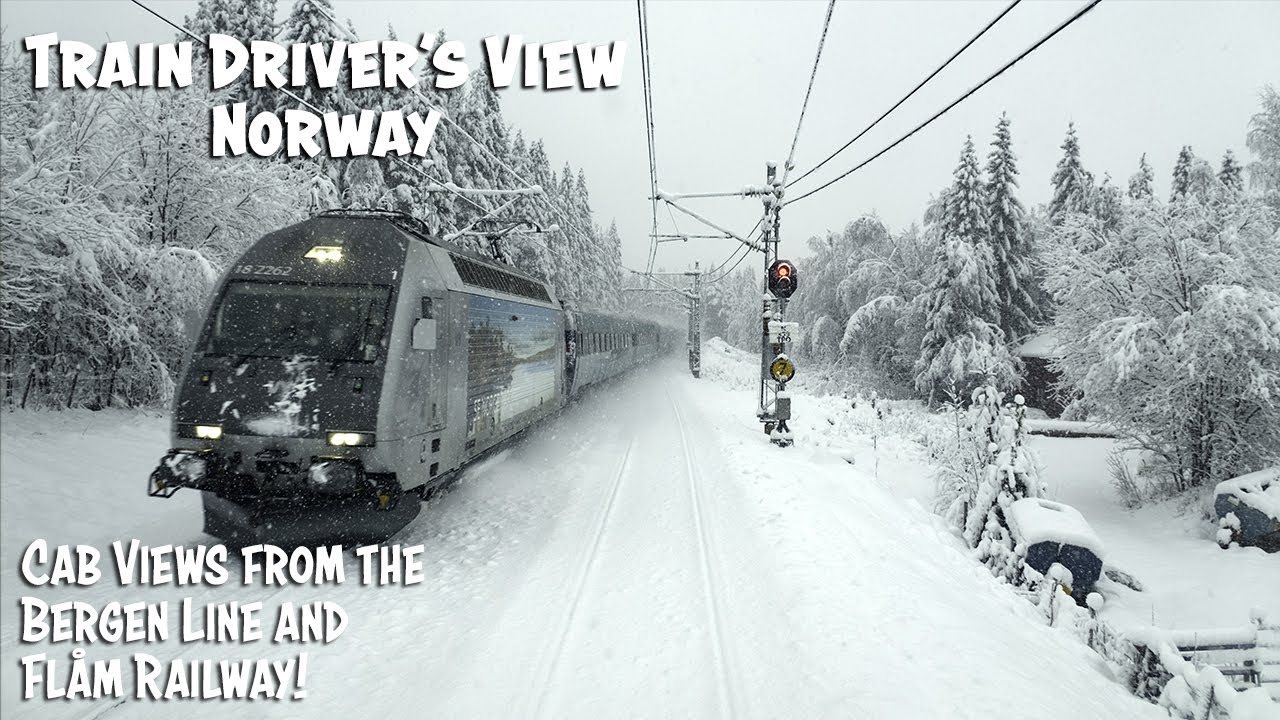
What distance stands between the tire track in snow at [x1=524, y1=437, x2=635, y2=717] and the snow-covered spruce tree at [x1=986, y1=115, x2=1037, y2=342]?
26.8 metres

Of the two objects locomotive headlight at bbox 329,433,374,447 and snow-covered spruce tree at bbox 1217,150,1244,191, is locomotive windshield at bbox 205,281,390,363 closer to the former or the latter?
locomotive headlight at bbox 329,433,374,447

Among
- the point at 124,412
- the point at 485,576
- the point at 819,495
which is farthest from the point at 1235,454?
the point at 124,412

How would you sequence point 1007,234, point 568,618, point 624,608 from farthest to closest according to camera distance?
1. point 1007,234
2. point 624,608
3. point 568,618

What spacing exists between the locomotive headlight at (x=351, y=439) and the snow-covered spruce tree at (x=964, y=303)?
81.9ft

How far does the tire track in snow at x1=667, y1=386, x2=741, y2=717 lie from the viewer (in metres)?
3.90

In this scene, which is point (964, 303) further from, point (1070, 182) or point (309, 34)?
point (309, 34)

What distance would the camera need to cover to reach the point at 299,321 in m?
5.81

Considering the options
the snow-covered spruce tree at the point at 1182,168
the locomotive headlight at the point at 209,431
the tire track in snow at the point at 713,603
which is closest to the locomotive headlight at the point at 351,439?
the locomotive headlight at the point at 209,431

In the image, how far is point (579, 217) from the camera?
55094 mm

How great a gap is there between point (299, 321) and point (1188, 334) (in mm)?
15122

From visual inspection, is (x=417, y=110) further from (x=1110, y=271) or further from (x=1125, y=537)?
(x=1125, y=537)

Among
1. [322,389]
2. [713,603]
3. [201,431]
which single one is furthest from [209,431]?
[713,603]

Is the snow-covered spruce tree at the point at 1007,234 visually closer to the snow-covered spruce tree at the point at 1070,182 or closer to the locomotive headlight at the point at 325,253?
the snow-covered spruce tree at the point at 1070,182

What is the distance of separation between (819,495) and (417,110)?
2035cm
